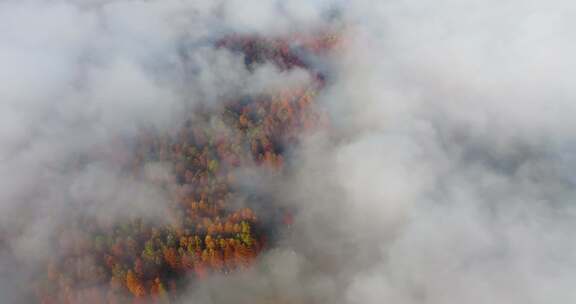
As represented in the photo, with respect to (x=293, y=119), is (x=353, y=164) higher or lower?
lower

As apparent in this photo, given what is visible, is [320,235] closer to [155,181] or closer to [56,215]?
[155,181]

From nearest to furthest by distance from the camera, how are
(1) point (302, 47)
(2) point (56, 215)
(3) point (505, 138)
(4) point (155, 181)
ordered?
(2) point (56, 215)
(4) point (155, 181)
(3) point (505, 138)
(1) point (302, 47)

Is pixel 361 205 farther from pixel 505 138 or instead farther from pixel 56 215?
pixel 56 215

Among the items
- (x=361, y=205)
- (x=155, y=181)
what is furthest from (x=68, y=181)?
(x=361, y=205)

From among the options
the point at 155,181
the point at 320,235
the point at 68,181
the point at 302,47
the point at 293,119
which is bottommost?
the point at 320,235

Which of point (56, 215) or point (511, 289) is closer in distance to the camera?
point (511, 289)

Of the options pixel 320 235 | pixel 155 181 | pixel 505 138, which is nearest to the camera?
pixel 320 235

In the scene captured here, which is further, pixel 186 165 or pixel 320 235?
pixel 186 165

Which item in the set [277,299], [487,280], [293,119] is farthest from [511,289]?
[293,119]

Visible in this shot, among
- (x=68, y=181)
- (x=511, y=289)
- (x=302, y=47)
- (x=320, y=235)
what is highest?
(x=302, y=47)
